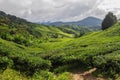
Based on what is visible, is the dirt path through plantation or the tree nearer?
the dirt path through plantation

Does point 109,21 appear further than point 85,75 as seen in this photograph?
Yes

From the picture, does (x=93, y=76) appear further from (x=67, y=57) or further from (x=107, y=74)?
(x=67, y=57)

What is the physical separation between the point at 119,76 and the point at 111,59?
13.0ft

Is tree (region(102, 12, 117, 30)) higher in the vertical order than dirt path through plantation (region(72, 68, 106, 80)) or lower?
higher

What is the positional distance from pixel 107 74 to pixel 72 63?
1339 cm

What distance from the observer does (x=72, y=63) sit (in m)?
55.9

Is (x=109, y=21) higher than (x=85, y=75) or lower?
higher

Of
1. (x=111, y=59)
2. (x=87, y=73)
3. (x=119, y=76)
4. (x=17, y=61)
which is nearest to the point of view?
(x=119, y=76)

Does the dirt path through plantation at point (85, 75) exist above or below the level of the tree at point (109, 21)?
below

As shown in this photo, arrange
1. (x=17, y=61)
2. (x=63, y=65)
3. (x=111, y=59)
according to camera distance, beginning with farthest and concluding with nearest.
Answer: (x=63, y=65) < (x=17, y=61) < (x=111, y=59)

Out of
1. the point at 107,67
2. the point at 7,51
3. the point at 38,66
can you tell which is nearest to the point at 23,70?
the point at 38,66

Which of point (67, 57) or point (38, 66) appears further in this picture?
point (67, 57)

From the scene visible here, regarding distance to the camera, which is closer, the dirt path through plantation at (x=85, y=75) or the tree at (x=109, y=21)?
the dirt path through plantation at (x=85, y=75)

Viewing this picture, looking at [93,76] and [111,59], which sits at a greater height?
[111,59]
